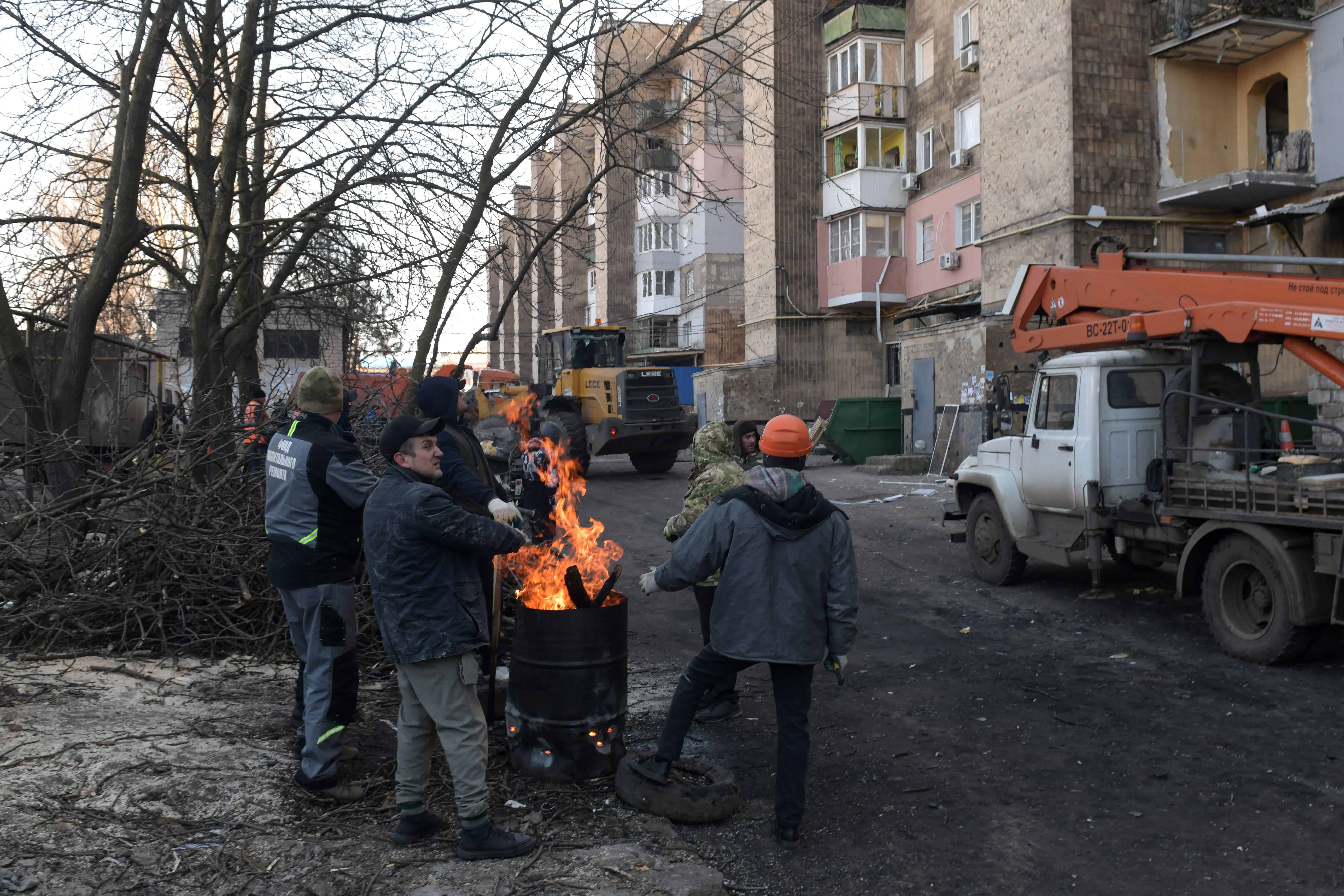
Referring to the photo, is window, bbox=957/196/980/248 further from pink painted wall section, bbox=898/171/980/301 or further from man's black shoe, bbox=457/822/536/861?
man's black shoe, bbox=457/822/536/861

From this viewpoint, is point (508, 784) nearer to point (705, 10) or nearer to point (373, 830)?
point (373, 830)

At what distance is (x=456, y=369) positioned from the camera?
7.70m

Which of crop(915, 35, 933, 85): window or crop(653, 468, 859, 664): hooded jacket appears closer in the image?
crop(653, 468, 859, 664): hooded jacket

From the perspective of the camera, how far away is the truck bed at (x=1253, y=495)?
6.47 meters

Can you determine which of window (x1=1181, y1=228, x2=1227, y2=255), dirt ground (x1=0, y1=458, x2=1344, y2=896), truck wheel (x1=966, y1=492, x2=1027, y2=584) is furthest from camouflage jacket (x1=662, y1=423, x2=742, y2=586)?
window (x1=1181, y1=228, x2=1227, y2=255)

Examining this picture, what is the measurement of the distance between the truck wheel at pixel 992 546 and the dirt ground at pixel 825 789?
224 centimetres

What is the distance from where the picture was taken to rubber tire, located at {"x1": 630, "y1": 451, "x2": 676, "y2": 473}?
2239 cm

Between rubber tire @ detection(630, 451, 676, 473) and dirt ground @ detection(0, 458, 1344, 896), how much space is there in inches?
586

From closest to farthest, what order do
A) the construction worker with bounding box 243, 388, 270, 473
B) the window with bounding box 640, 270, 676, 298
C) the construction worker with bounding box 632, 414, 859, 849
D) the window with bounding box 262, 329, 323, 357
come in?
the construction worker with bounding box 632, 414, 859, 849 → the construction worker with bounding box 243, 388, 270, 473 → the window with bounding box 262, 329, 323, 357 → the window with bounding box 640, 270, 676, 298

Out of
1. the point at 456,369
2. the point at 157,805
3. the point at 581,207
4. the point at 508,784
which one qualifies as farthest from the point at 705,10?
the point at 157,805

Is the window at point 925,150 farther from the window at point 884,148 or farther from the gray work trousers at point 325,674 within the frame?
the gray work trousers at point 325,674

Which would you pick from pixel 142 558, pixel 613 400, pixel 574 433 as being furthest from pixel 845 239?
pixel 142 558

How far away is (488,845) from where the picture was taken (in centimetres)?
393

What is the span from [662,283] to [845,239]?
1488cm
